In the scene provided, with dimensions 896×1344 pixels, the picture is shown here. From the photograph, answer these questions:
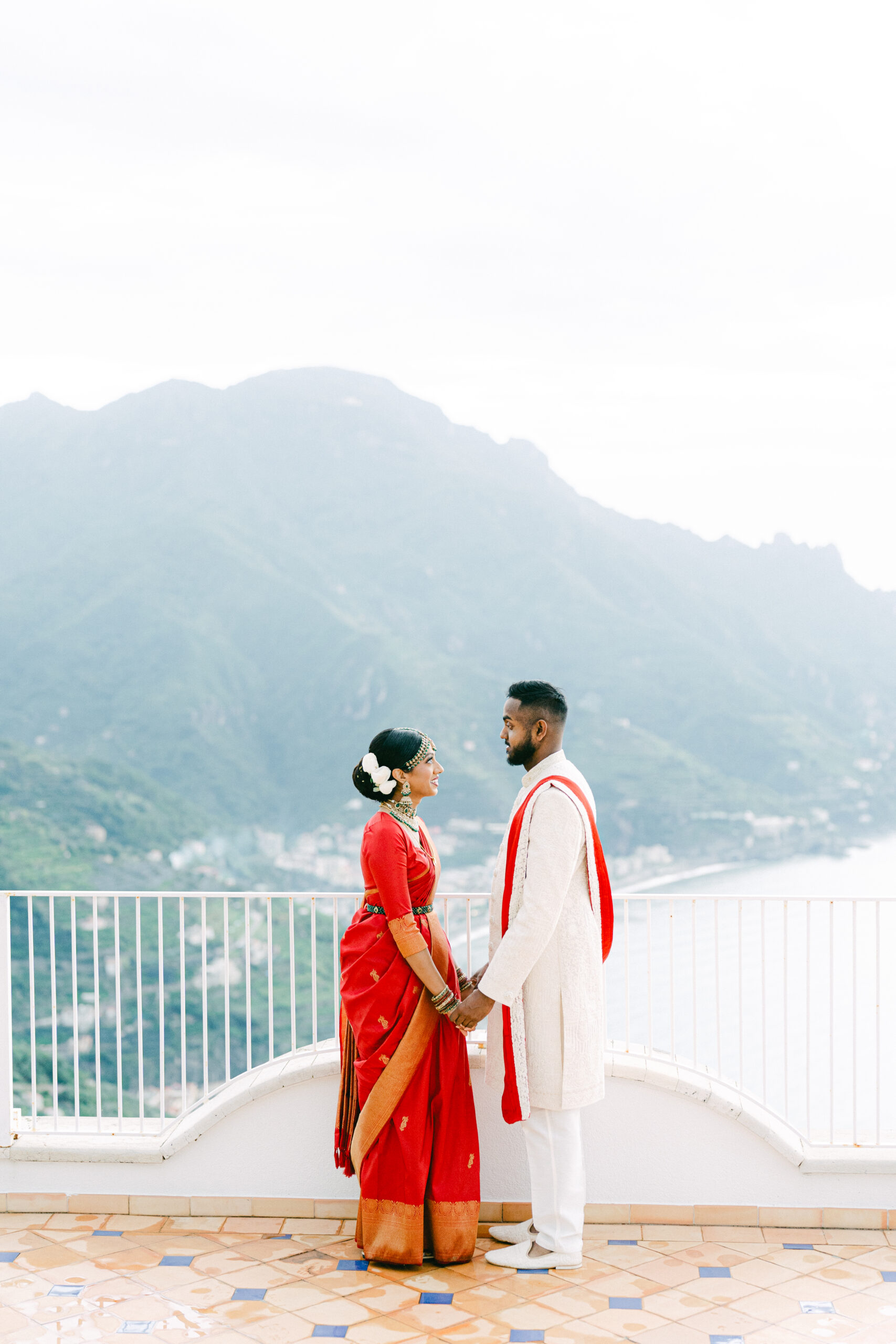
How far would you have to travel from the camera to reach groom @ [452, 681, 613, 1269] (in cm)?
261

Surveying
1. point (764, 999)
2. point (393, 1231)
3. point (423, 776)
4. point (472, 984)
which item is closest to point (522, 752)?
point (423, 776)

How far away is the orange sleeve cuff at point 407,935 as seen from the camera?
2656 millimetres

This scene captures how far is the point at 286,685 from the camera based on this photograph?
1634 inches

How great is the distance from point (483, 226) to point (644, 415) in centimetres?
1056

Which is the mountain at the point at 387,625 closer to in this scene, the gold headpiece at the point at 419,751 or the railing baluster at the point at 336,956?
the railing baluster at the point at 336,956

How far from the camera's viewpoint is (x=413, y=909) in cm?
272

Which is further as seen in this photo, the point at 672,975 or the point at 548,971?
the point at 672,975

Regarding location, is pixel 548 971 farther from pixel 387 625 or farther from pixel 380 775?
pixel 387 625

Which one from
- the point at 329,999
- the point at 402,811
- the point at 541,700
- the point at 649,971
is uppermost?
the point at 541,700

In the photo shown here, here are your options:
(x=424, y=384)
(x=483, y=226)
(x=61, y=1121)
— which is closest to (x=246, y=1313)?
(x=61, y=1121)

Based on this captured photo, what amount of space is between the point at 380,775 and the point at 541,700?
415 millimetres

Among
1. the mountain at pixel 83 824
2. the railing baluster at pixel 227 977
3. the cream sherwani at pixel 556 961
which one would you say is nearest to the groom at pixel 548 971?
the cream sherwani at pixel 556 961

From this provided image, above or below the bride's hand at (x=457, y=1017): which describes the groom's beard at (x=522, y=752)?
above

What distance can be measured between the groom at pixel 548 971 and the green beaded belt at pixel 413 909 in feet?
0.54
